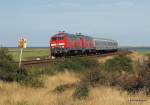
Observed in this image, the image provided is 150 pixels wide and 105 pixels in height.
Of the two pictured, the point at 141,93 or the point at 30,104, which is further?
the point at 141,93

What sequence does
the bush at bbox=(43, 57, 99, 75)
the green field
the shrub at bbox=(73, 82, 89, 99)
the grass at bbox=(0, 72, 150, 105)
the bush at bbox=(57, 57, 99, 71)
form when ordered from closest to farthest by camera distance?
the grass at bbox=(0, 72, 150, 105)
the shrub at bbox=(73, 82, 89, 99)
the bush at bbox=(43, 57, 99, 75)
the bush at bbox=(57, 57, 99, 71)
the green field

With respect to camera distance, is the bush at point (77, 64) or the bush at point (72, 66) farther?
the bush at point (77, 64)

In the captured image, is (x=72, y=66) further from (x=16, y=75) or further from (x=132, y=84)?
(x=132, y=84)

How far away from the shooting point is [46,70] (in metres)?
26.5

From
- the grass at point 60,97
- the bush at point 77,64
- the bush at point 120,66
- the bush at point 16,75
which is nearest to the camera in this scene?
the grass at point 60,97

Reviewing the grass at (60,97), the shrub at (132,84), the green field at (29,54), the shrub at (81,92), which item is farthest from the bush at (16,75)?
the green field at (29,54)

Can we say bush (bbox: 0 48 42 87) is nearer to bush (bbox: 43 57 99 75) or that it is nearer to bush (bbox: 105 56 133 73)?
bush (bbox: 43 57 99 75)

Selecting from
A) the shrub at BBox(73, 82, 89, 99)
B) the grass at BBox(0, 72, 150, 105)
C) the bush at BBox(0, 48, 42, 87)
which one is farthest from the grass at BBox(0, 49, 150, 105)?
the bush at BBox(0, 48, 42, 87)

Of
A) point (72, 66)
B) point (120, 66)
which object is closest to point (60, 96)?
point (72, 66)

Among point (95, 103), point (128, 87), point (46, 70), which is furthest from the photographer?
point (46, 70)

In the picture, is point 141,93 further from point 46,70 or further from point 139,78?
point 46,70

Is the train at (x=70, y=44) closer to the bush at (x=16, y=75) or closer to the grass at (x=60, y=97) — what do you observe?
the bush at (x=16, y=75)

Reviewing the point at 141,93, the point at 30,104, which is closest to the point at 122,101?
the point at 141,93

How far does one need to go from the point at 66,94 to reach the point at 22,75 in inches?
213
